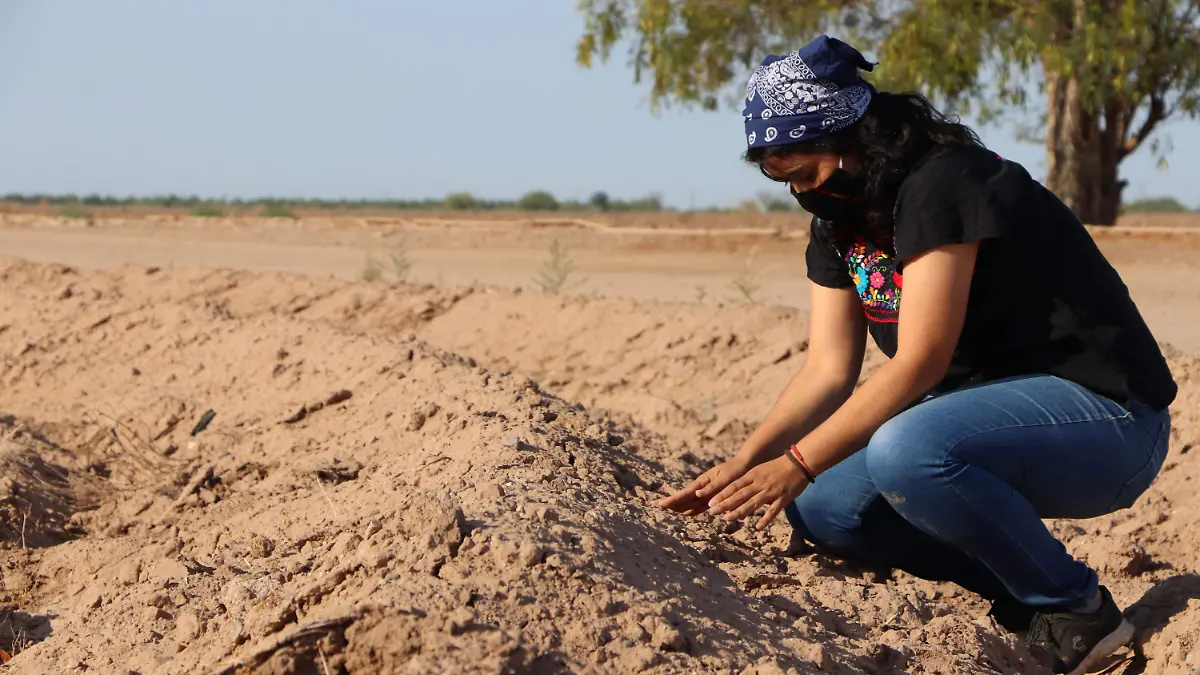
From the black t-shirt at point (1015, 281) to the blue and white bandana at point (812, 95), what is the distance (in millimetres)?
222

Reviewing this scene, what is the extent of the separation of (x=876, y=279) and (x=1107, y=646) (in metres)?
1.02

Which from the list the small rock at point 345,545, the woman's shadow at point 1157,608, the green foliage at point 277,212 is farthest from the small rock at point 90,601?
the green foliage at point 277,212

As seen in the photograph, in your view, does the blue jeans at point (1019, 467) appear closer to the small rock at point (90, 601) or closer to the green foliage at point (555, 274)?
the small rock at point (90, 601)

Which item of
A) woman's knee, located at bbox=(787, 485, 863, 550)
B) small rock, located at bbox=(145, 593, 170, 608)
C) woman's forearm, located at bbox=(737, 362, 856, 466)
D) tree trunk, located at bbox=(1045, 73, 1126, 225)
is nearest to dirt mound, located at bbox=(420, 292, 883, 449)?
woman's knee, located at bbox=(787, 485, 863, 550)

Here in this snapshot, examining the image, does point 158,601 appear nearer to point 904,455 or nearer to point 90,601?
point 90,601

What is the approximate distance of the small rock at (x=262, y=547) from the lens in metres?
3.56

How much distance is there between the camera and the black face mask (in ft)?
10.3

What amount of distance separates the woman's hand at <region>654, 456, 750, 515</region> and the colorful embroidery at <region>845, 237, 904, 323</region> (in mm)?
505

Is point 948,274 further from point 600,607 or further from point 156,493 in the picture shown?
point 156,493

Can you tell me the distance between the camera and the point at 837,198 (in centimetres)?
318

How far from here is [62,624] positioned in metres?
3.42

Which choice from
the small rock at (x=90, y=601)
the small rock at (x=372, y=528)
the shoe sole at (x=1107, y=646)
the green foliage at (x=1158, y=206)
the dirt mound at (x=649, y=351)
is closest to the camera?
the small rock at (x=372, y=528)

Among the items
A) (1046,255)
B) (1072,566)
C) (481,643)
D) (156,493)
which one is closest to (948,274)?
(1046,255)

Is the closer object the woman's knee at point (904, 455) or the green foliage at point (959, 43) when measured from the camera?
the woman's knee at point (904, 455)
